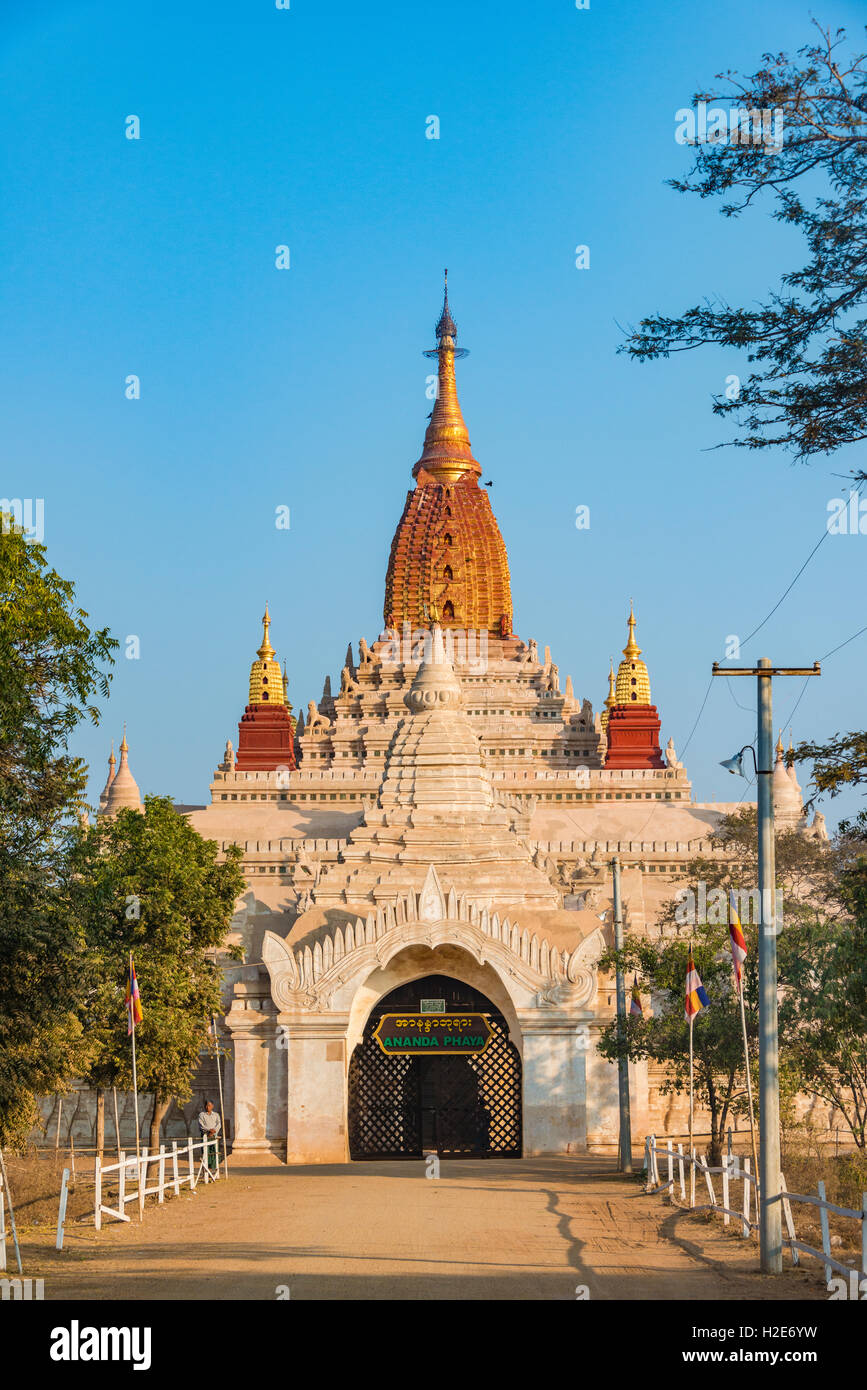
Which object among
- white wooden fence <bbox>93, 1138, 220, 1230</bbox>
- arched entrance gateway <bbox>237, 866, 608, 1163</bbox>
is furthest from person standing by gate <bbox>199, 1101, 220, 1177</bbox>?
arched entrance gateway <bbox>237, 866, 608, 1163</bbox>

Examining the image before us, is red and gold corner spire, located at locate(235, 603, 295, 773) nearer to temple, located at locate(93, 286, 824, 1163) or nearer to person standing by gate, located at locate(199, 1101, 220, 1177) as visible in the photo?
temple, located at locate(93, 286, 824, 1163)

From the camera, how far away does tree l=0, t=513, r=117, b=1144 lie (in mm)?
23266

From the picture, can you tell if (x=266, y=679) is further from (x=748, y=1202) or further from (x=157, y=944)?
(x=748, y=1202)

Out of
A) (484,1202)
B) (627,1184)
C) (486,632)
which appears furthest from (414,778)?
(486,632)

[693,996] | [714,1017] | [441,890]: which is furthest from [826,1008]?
[441,890]

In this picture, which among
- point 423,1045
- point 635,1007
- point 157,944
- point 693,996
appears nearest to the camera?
point 693,996

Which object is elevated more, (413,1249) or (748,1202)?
(413,1249)

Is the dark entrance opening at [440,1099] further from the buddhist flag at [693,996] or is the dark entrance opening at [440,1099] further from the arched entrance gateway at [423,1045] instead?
the buddhist flag at [693,996]

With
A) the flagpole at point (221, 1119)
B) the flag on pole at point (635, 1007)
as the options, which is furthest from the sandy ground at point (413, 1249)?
the flag on pole at point (635, 1007)

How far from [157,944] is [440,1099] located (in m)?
7.85

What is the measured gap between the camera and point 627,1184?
3434cm

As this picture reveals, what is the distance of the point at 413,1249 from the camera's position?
2184 centimetres

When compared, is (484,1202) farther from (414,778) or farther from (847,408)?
(414,778)
